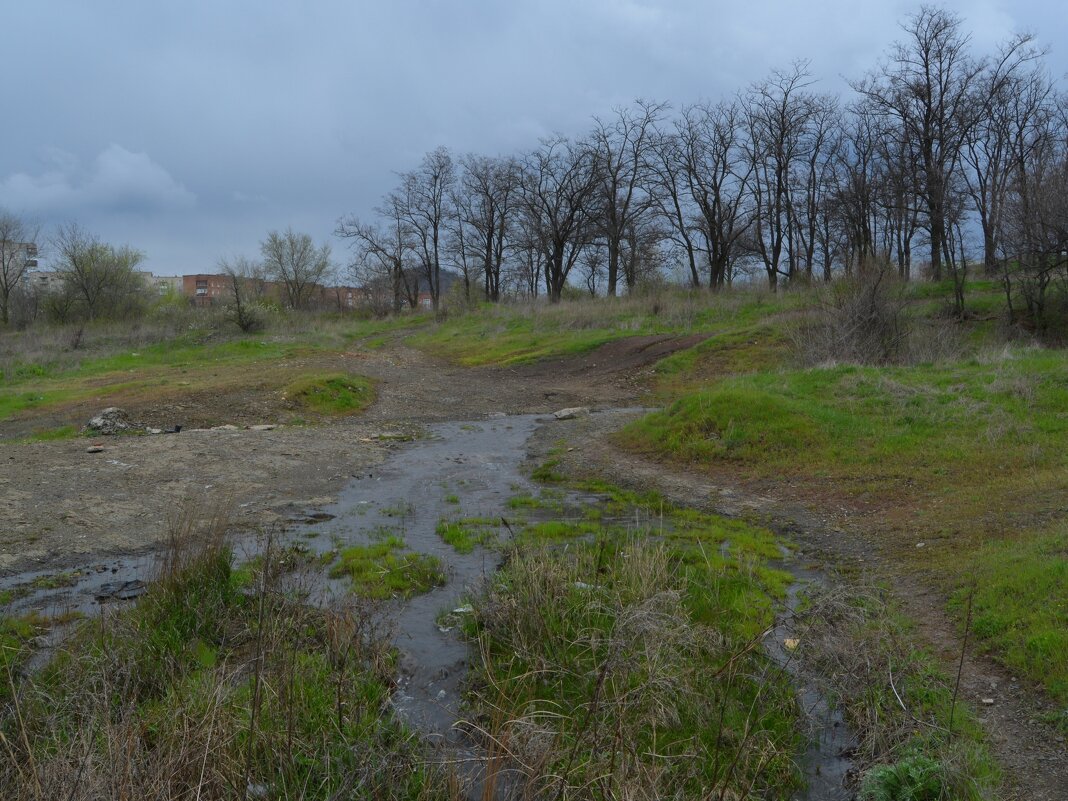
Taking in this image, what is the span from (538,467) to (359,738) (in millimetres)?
8188

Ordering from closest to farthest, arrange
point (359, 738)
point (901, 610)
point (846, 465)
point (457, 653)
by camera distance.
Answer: point (359, 738) < point (457, 653) < point (901, 610) < point (846, 465)

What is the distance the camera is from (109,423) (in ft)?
47.5

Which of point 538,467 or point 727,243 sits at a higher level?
point 727,243

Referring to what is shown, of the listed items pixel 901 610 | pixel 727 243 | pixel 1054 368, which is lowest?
pixel 901 610

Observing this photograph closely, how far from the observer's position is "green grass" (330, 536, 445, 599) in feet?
21.4

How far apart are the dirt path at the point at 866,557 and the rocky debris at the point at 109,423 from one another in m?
8.11

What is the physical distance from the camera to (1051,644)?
4883 millimetres

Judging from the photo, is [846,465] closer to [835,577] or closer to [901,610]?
[835,577]

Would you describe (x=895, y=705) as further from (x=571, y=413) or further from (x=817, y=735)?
(x=571, y=413)

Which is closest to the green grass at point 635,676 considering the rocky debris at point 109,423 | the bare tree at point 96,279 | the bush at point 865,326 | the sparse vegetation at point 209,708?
the sparse vegetation at point 209,708

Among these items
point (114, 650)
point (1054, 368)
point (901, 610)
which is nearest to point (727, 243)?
point (1054, 368)

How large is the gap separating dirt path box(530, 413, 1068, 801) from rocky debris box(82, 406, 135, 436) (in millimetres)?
8106

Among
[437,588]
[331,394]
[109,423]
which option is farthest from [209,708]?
[331,394]

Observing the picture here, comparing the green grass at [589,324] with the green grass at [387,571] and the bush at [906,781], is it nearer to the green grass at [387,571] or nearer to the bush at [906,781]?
the green grass at [387,571]
